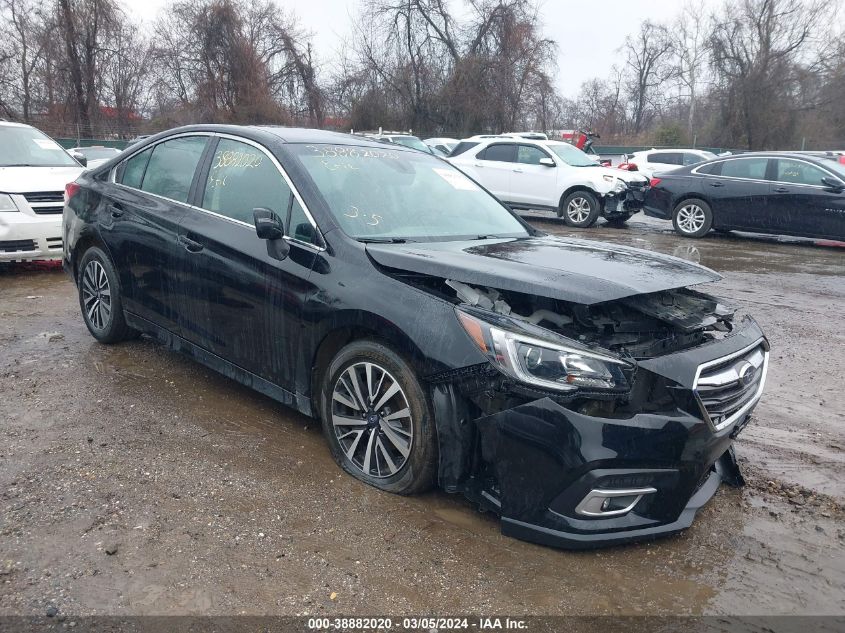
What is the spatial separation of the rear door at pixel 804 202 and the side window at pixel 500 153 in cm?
500

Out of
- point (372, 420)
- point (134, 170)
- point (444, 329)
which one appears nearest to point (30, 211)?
point (134, 170)

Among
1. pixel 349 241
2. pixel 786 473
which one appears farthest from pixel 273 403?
pixel 786 473

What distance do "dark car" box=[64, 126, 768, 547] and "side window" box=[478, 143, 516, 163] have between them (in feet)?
34.1

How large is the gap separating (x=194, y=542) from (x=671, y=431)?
78.5 inches

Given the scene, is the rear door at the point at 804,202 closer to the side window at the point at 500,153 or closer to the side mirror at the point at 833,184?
the side mirror at the point at 833,184

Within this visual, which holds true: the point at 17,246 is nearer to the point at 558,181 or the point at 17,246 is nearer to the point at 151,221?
the point at 151,221

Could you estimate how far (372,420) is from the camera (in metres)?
3.35

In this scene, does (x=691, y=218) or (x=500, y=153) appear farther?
(x=500, y=153)

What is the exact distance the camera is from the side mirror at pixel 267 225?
360 cm

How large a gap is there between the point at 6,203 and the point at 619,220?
11182 millimetres

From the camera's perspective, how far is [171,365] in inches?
200

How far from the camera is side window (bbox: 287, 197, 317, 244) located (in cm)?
365

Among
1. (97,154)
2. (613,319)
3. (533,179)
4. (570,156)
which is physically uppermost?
(97,154)

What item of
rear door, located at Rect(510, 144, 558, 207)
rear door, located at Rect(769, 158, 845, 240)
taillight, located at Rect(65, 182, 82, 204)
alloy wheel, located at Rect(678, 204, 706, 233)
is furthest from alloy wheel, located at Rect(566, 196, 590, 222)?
taillight, located at Rect(65, 182, 82, 204)
